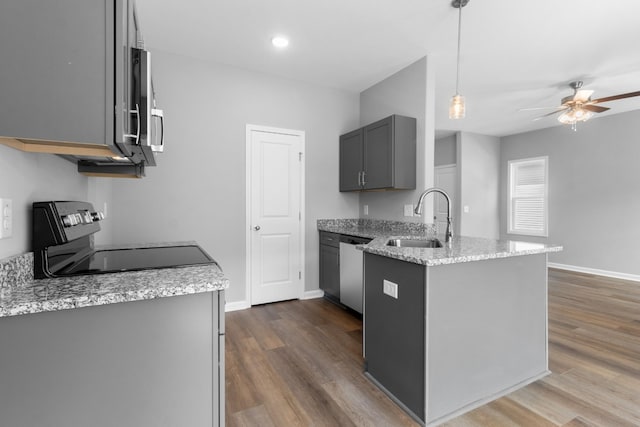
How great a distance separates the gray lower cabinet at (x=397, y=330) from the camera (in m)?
1.67

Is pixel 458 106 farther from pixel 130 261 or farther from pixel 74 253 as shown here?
pixel 74 253

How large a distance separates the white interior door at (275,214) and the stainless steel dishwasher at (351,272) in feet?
2.17

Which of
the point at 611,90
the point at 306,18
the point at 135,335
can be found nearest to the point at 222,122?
the point at 306,18

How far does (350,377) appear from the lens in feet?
6.88

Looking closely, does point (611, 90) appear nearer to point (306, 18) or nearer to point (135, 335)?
point (306, 18)

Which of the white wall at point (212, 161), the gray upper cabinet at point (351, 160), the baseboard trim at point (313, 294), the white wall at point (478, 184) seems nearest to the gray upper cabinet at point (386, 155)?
the gray upper cabinet at point (351, 160)

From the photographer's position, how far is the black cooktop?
1.31 metres

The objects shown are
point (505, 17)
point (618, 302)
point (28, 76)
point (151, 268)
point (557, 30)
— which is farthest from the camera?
point (618, 302)

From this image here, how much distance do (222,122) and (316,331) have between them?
246 centimetres

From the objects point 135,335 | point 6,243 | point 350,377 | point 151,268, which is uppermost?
point 6,243

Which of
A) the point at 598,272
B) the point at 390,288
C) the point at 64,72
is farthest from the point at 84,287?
the point at 598,272

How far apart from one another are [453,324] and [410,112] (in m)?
2.41

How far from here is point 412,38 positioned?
9.43 feet

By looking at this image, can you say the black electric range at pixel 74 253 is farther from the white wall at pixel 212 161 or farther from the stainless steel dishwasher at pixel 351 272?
the stainless steel dishwasher at pixel 351 272
